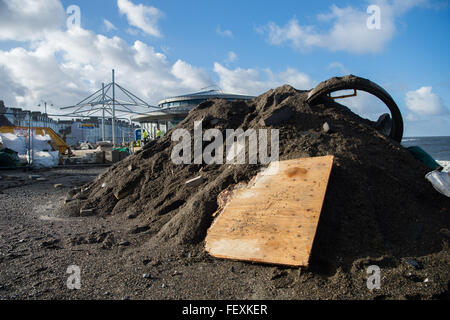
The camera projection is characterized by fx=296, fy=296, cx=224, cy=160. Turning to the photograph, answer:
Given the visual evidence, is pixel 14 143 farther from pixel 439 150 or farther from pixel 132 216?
pixel 439 150

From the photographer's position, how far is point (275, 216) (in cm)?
384

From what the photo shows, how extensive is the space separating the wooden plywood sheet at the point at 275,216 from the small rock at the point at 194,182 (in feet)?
3.58

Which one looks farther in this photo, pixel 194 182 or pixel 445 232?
pixel 194 182

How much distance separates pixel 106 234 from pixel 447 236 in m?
4.90

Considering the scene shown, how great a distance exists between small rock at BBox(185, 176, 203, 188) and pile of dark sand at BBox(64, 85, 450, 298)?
3.2 inches

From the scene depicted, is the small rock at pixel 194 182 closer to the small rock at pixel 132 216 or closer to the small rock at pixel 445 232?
the small rock at pixel 132 216

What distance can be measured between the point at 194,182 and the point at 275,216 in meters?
2.13

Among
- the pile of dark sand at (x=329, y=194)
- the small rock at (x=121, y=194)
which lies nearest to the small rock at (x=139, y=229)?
the pile of dark sand at (x=329, y=194)

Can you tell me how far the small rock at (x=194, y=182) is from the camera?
5.52 metres

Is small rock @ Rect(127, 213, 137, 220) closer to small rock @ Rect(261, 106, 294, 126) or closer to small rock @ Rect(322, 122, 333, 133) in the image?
small rock @ Rect(261, 106, 294, 126)

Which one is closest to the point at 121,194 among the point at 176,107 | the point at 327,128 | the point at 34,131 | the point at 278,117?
the point at 278,117

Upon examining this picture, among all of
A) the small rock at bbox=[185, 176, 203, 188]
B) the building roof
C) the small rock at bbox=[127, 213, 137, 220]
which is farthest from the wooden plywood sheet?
the building roof

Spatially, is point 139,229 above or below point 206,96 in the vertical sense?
below
